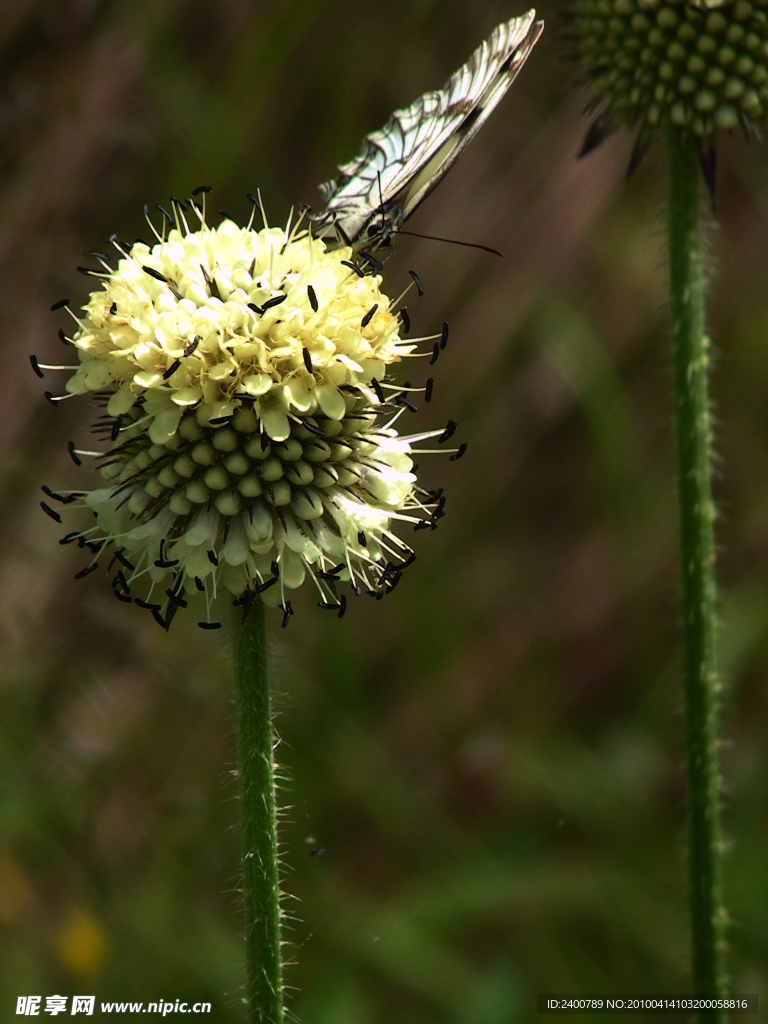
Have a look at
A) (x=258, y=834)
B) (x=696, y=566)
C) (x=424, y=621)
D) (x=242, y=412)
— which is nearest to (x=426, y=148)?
(x=242, y=412)

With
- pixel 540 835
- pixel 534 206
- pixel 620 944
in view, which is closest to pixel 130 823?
pixel 540 835

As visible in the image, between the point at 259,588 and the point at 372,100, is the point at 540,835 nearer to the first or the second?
the point at 259,588

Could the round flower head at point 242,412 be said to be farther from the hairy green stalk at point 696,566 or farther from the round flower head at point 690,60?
the round flower head at point 690,60

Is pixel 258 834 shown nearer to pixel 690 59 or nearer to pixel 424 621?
pixel 690 59

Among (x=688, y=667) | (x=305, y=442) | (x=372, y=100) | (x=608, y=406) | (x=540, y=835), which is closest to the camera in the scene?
(x=305, y=442)

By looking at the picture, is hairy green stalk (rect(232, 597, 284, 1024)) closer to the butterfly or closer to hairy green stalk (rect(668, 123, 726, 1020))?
the butterfly

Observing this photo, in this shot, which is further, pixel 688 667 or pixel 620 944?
pixel 620 944

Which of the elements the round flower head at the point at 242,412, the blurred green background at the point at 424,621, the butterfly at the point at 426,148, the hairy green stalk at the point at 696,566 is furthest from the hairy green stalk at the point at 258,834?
the blurred green background at the point at 424,621
